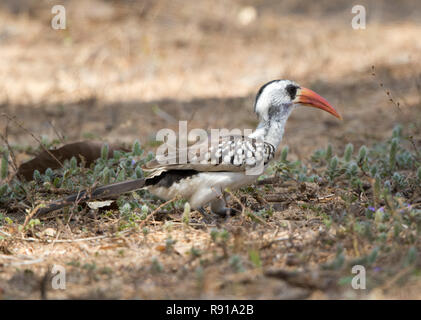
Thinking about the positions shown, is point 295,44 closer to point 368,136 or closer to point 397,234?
point 368,136

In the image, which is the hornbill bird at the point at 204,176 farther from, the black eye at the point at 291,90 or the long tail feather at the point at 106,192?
the black eye at the point at 291,90

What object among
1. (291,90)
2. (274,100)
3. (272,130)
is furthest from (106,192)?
(291,90)

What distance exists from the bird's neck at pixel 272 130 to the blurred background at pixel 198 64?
1442mm

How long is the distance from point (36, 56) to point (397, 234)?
6612 millimetres

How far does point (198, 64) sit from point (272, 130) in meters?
4.57

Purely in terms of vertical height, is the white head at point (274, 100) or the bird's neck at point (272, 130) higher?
the white head at point (274, 100)

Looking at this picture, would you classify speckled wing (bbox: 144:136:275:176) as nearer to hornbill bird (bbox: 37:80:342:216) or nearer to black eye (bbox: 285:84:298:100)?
hornbill bird (bbox: 37:80:342:216)

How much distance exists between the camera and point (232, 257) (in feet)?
9.57

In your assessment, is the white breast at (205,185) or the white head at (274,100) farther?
the white head at (274,100)

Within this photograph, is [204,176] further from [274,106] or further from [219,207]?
[274,106]

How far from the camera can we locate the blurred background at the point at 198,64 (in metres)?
6.53

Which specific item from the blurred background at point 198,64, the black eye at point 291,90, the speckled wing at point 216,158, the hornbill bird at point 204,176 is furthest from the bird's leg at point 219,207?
the blurred background at point 198,64

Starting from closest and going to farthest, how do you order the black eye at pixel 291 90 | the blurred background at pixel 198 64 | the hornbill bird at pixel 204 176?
the hornbill bird at pixel 204 176 → the black eye at pixel 291 90 → the blurred background at pixel 198 64
